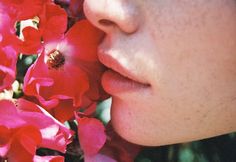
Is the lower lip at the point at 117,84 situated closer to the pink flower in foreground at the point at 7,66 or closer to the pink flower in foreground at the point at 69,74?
the pink flower in foreground at the point at 69,74

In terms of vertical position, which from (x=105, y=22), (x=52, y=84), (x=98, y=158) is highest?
(x=105, y=22)

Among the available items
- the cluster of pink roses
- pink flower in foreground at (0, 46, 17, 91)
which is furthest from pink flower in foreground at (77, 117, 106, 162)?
pink flower in foreground at (0, 46, 17, 91)

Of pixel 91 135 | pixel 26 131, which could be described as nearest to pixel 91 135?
pixel 91 135

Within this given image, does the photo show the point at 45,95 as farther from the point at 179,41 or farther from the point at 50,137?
the point at 179,41

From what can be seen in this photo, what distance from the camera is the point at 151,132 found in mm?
836

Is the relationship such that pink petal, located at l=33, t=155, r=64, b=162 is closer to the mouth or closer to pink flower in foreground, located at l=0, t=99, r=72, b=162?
pink flower in foreground, located at l=0, t=99, r=72, b=162

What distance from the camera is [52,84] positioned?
854 millimetres

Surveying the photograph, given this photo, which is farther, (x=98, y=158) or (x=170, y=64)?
(x=98, y=158)

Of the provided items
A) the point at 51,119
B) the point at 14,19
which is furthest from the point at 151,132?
the point at 14,19

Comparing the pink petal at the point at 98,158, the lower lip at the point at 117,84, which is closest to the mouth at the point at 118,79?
the lower lip at the point at 117,84

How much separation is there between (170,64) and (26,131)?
8.2 inches

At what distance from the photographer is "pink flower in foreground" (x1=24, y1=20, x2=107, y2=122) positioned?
82 centimetres

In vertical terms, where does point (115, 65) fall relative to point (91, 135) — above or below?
above

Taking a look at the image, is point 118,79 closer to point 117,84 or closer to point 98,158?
point 117,84
